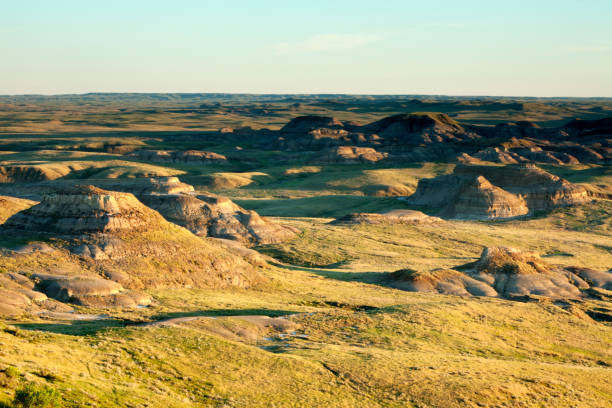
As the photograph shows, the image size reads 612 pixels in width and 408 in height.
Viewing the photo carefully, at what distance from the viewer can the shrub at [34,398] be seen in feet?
56.2

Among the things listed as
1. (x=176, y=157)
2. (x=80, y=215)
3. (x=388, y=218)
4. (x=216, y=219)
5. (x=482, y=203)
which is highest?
(x=80, y=215)

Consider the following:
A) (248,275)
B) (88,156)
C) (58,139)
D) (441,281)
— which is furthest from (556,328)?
(58,139)

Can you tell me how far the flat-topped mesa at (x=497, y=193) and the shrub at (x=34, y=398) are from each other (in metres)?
76.6

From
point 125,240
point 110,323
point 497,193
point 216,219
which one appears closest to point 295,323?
point 110,323

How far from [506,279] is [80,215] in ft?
95.4

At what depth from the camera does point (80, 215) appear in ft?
138

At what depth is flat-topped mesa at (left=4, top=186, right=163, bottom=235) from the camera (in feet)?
137

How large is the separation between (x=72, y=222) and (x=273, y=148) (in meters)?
153

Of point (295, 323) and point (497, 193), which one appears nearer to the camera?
point (295, 323)

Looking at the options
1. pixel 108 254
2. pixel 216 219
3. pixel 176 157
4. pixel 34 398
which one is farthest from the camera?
pixel 176 157

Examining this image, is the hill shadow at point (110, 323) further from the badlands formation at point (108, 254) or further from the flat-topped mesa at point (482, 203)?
the flat-topped mesa at point (482, 203)

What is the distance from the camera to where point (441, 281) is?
49500mm

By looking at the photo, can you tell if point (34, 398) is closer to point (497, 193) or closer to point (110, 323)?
point (110, 323)

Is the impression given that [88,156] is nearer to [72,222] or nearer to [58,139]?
[58,139]
